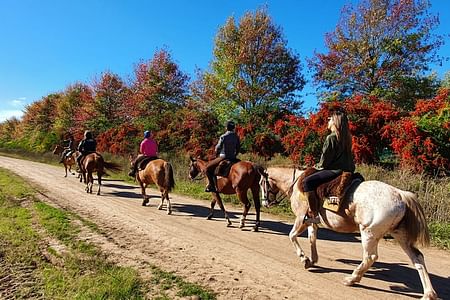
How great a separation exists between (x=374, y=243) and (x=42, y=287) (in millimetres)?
5556

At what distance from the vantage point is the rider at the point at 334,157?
19.4 ft

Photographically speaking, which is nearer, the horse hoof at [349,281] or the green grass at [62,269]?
the green grass at [62,269]

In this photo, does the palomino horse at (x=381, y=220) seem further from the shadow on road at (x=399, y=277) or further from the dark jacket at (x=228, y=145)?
the dark jacket at (x=228, y=145)

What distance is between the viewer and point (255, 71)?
75.4 feet

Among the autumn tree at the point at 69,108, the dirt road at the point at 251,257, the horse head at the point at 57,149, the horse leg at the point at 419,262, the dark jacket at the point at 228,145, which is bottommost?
the dirt road at the point at 251,257

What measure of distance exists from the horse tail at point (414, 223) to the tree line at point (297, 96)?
24.5ft

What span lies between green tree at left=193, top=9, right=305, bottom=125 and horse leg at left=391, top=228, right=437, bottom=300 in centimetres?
1757

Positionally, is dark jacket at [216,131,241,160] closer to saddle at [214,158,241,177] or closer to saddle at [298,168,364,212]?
saddle at [214,158,241,177]

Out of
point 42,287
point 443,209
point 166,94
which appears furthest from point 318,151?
point 166,94

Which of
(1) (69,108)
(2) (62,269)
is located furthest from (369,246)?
(1) (69,108)

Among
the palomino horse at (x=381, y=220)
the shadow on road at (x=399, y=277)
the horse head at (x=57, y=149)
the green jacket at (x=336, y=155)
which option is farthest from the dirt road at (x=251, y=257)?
the horse head at (x=57, y=149)

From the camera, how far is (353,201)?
5.53 m

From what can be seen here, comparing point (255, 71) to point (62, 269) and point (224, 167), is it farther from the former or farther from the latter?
point (62, 269)

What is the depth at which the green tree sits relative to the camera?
22.8 metres
